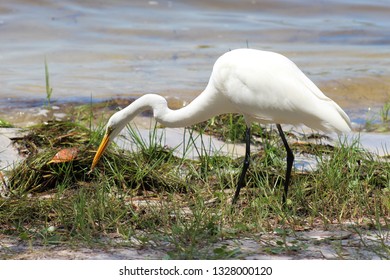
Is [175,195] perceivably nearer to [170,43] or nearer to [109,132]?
[109,132]

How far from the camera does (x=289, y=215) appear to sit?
418 cm

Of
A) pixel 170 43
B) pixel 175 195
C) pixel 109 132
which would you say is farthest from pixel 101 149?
pixel 170 43

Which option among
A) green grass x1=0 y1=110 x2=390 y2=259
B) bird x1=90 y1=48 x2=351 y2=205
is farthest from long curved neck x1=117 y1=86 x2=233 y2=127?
green grass x1=0 y1=110 x2=390 y2=259

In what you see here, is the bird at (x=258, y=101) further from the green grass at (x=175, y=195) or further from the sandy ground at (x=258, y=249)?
the sandy ground at (x=258, y=249)

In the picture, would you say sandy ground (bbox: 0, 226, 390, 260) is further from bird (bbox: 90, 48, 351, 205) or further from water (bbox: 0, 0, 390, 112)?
water (bbox: 0, 0, 390, 112)

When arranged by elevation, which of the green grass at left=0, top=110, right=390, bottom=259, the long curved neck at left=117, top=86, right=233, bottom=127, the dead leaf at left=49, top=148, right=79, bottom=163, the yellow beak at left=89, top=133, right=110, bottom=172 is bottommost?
the green grass at left=0, top=110, right=390, bottom=259

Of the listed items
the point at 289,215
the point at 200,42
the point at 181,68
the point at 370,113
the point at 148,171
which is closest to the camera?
the point at 289,215

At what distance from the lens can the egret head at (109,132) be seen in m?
4.90

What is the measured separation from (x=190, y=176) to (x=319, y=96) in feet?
3.13

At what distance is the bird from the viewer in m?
4.49

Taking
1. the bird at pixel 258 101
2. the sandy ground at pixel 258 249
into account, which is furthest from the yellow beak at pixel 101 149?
the sandy ground at pixel 258 249

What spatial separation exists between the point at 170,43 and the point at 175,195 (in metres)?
6.32
